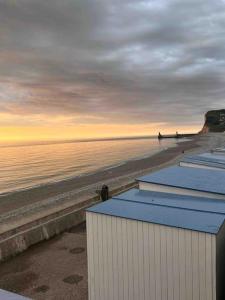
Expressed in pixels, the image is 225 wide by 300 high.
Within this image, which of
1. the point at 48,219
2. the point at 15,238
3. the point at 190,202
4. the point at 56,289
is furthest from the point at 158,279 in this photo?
the point at 48,219

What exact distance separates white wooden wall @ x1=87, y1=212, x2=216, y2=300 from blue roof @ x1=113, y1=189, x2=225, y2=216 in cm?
189

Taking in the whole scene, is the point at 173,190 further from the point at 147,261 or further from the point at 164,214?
the point at 147,261

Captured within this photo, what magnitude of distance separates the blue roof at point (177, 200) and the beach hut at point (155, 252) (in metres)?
0.13

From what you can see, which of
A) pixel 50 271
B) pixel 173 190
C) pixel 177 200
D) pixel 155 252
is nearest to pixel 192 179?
pixel 173 190

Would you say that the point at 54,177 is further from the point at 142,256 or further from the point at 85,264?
the point at 142,256

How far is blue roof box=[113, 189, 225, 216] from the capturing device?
9477 mm

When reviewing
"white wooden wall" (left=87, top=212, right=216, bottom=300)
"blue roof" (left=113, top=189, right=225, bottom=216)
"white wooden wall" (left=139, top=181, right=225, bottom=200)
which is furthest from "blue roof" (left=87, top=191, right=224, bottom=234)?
"white wooden wall" (left=139, top=181, right=225, bottom=200)

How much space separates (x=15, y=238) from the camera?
42.4 feet

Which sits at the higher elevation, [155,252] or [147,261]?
[155,252]

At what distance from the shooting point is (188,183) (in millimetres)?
12109

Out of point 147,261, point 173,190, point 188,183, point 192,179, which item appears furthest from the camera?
point 192,179

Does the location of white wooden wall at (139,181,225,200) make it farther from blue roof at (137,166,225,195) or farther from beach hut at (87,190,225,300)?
beach hut at (87,190,225,300)

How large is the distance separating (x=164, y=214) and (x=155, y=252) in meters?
1.11

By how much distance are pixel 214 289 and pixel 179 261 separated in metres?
0.92
